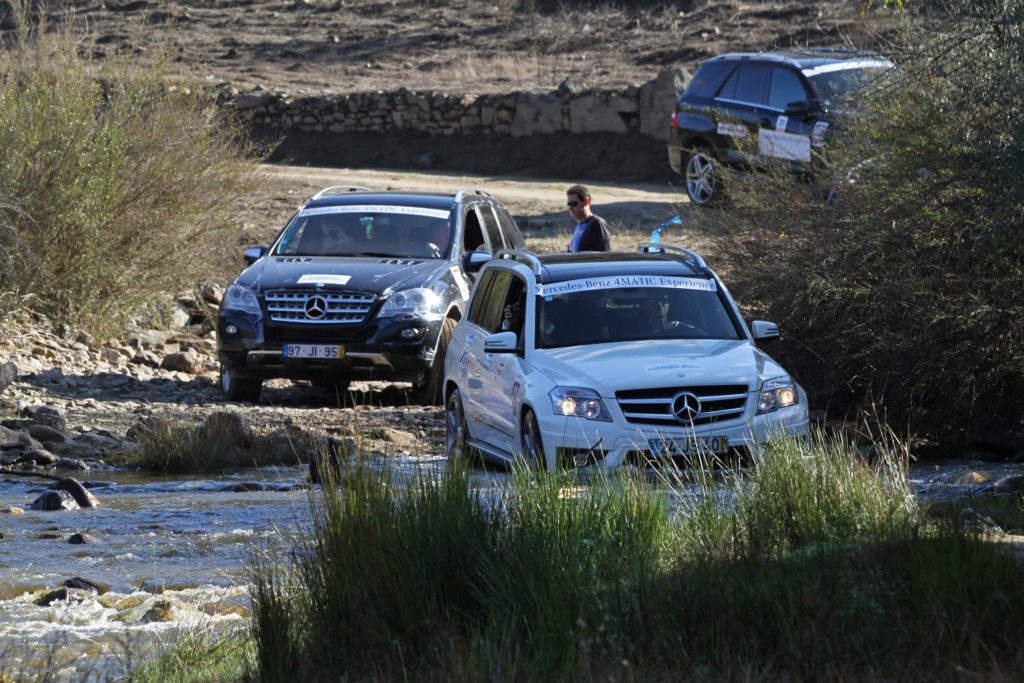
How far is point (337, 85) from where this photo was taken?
36875 mm

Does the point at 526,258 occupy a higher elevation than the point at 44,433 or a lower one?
higher

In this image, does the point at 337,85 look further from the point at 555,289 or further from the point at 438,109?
the point at 555,289

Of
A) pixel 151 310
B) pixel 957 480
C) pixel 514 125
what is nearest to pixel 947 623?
pixel 957 480

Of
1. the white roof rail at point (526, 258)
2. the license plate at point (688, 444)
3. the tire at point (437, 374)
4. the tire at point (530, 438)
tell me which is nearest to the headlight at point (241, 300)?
the tire at point (437, 374)

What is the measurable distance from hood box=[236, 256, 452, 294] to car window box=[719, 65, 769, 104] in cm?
782

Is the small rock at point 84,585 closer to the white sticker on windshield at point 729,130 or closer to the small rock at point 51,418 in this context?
the small rock at point 51,418

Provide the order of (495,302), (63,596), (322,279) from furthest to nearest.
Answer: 1. (322,279)
2. (495,302)
3. (63,596)

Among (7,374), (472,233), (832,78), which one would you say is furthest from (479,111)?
(7,374)

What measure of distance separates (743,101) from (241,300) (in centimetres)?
951

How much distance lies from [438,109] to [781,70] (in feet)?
42.5

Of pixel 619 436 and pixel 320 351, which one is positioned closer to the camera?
pixel 619 436

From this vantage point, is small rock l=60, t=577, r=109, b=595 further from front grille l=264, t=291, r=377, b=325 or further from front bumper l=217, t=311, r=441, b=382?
front grille l=264, t=291, r=377, b=325

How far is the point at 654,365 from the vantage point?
1000 centimetres

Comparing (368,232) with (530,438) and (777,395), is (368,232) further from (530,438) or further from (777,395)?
(777,395)
